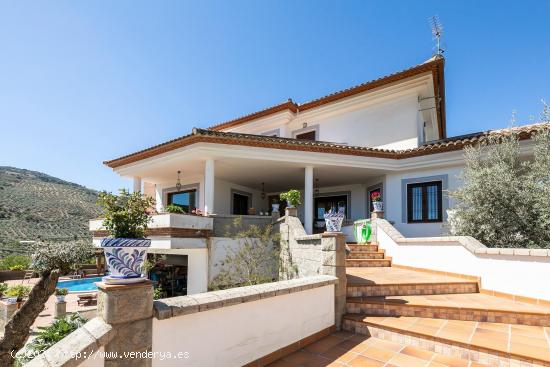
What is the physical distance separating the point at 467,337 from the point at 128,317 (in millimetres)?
4228

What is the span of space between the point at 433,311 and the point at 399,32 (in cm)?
1217

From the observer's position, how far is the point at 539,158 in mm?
6945

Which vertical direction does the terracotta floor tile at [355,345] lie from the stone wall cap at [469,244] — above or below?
below

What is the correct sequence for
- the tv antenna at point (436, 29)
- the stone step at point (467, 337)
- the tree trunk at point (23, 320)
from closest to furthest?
the stone step at point (467, 337)
the tree trunk at point (23, 320)
the tv antenna at point (436, 29)

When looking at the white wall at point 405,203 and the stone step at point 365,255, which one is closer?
the stone step at point 365,255

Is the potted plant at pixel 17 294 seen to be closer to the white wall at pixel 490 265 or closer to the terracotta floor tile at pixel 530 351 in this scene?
the white wall at pixel 490 265

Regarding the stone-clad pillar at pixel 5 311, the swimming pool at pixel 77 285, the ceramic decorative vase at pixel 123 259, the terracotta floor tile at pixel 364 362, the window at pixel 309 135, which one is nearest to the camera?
the ceramic decorative vase at pixel 123 259

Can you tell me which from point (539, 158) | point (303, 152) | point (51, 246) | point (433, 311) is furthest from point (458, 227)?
point (51, 246)

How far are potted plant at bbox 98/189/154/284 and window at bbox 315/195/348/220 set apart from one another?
13041mm

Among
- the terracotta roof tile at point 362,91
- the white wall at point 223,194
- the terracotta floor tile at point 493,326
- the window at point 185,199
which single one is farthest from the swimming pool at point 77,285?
the terracotta floor tile at point 493,326

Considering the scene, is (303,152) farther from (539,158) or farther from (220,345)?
(220,345)

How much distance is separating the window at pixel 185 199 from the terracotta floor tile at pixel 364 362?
43.0ft

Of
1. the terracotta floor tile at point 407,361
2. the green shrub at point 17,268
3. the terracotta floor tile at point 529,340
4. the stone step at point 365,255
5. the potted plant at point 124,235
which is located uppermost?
the potted plant at point 124,235

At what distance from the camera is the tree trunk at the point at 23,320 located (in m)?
5.46
